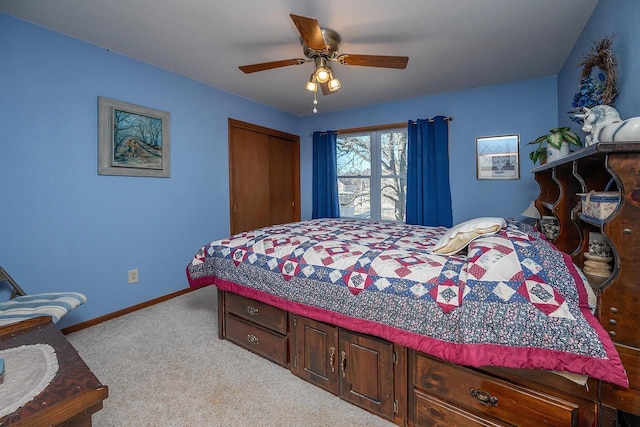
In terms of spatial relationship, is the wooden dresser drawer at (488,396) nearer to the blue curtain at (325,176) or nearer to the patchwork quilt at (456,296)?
the patchwork quilt at (456,296)

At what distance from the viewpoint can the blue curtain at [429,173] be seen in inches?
143

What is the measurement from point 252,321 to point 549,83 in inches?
156

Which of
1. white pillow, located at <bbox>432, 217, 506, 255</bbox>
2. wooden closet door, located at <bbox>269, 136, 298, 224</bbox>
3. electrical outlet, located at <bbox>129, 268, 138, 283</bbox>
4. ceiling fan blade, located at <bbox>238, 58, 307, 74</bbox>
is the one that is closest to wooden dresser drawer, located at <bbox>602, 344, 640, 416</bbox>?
white pillow, located at <bbox>432, 217, 506, 255</bbox>

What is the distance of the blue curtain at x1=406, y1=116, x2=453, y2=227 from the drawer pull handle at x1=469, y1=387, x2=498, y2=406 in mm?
2647

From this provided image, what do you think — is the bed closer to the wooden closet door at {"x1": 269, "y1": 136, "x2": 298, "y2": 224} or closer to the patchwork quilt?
the patchwork quilt

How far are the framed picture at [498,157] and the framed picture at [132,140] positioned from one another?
3.71m

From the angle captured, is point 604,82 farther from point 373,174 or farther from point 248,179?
point 248,179

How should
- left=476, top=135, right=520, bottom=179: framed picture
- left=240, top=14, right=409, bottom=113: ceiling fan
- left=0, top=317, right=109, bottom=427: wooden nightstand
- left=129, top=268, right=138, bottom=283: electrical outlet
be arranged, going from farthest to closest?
left=476, top=135, right=520, bottom=179: framed picture < left=129, top=268, right=138, bottom=283: electrical outlet < left=240, top=14, right=409, bottom=113: ceiling fan < left=0, top=317, right=109, bottom=427: wooden nightstand

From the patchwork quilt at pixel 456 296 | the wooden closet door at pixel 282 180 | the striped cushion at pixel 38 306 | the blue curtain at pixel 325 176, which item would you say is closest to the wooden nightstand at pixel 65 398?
the striped cushion at pixel 38 306

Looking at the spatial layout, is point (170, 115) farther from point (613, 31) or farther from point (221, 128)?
point (613, 31)

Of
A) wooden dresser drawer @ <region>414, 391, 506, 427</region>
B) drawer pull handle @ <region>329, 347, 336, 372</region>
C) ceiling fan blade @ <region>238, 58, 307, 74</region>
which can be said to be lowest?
wooden dresser drawer @ <region>414, 391, 506, 427</region>

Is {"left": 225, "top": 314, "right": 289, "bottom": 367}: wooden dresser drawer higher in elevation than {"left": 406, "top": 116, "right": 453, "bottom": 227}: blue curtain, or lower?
lower

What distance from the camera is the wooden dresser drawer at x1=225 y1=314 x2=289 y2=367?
190 cm

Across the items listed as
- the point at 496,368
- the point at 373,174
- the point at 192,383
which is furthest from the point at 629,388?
the point at 373,174
